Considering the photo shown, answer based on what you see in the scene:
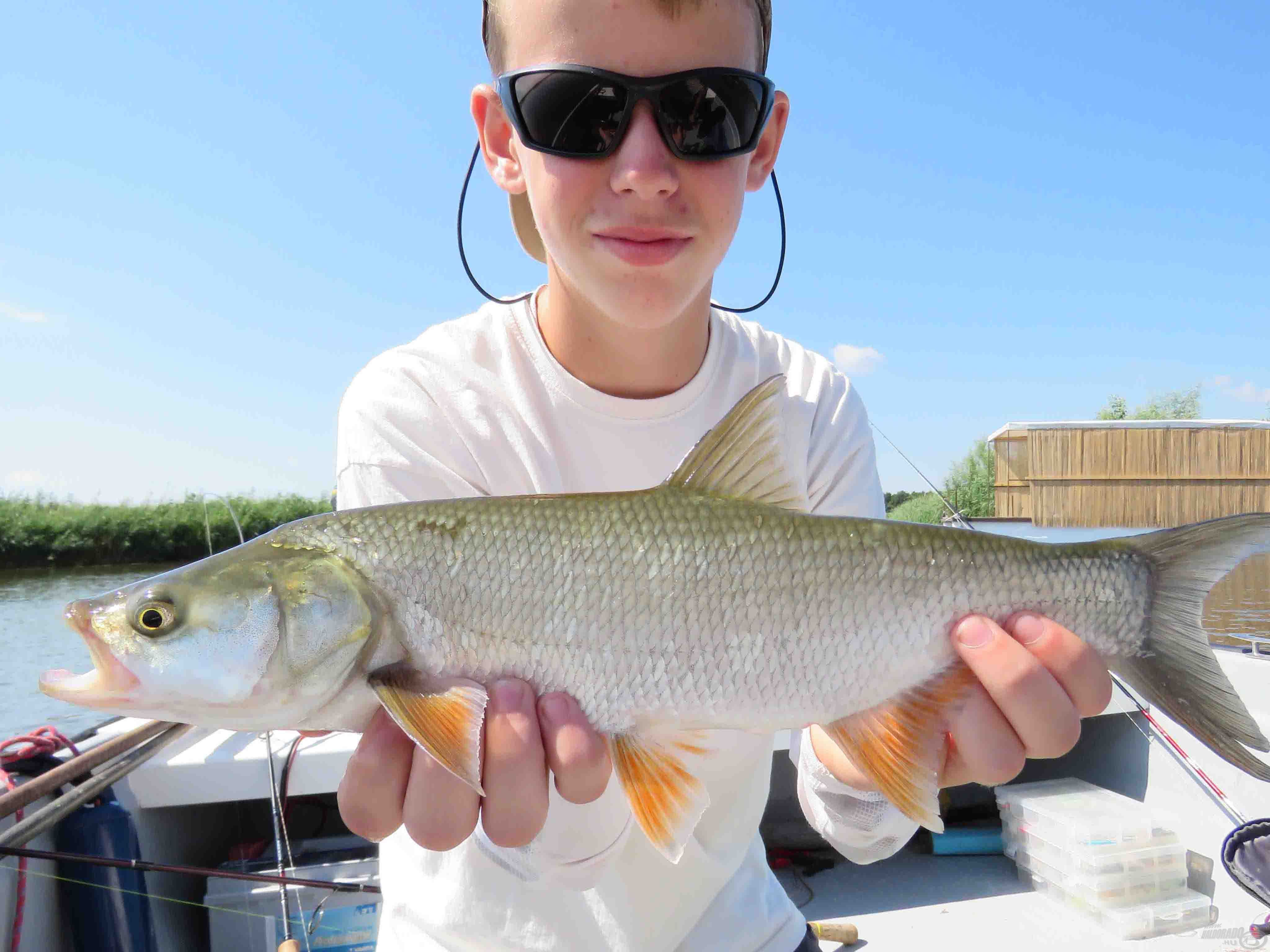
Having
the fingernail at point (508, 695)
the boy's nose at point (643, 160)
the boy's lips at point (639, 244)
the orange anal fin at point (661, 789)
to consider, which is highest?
the boy's nose at point (643, 160)

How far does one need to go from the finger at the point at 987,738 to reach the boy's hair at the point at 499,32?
1.57 meters

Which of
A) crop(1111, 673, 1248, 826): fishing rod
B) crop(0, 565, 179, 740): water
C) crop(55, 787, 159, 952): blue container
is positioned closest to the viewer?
crop(55, 787, 159, 952): blue container

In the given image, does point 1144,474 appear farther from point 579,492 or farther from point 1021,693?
point 579,492

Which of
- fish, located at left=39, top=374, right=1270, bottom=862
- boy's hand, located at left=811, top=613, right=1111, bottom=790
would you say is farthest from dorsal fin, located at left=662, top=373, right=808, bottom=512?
boy's hand, located at left=811, top=613, right=1111, bottom=790

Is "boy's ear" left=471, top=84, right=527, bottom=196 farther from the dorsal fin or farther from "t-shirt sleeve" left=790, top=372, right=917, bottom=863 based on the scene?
"t-shirt sleeve" left=790, top=372, right=917, bottom=863

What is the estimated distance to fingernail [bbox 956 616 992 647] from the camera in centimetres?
159

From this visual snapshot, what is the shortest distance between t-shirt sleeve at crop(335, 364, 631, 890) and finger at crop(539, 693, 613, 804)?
20 cm

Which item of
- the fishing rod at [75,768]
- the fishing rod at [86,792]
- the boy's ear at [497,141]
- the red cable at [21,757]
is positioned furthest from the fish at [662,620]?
the red cable at [21,757]

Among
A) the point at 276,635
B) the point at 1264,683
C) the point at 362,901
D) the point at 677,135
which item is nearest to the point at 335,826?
the point at 362,901

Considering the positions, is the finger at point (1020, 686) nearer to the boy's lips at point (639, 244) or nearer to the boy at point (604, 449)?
the boy at point (604, 449)

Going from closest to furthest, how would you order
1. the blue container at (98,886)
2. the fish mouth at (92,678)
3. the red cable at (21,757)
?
the fish mouth at (92,678)
the red cable at (21,757)
the blue container at (98,886)

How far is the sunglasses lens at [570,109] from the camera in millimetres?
1796

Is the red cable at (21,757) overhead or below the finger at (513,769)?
below

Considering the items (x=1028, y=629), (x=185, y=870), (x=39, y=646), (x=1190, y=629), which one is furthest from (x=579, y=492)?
(x=39, y=646)
